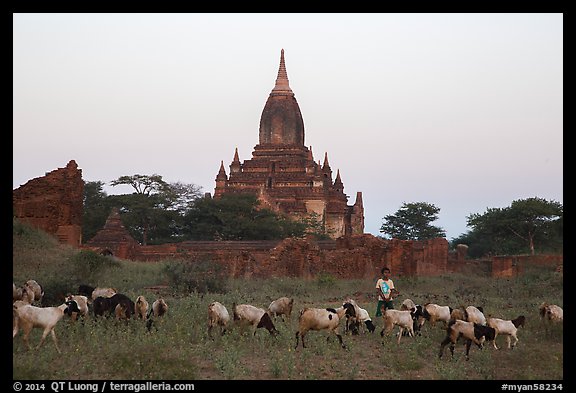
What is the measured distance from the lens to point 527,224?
37219 millimetres

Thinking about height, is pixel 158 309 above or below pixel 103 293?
below

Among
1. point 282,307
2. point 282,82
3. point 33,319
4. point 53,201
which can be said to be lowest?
point 33,319

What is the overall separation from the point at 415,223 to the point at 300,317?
41.1 metres

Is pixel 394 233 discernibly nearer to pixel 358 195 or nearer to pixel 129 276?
pixel 358 195

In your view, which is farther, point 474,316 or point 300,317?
point 474,316

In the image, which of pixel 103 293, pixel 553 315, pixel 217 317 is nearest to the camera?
pixel 217 317

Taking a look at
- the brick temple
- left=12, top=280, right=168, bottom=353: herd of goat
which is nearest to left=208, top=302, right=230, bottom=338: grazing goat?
left=12, top=280, right=168, bottom=353: herd of goat

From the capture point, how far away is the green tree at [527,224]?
1446 inches

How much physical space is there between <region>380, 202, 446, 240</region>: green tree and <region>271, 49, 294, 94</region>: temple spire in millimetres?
10547

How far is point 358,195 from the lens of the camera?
2109 inches

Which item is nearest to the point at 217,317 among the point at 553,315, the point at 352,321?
the point at 352,321

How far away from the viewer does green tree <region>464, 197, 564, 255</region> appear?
3672cm

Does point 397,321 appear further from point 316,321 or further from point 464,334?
point 316,321
